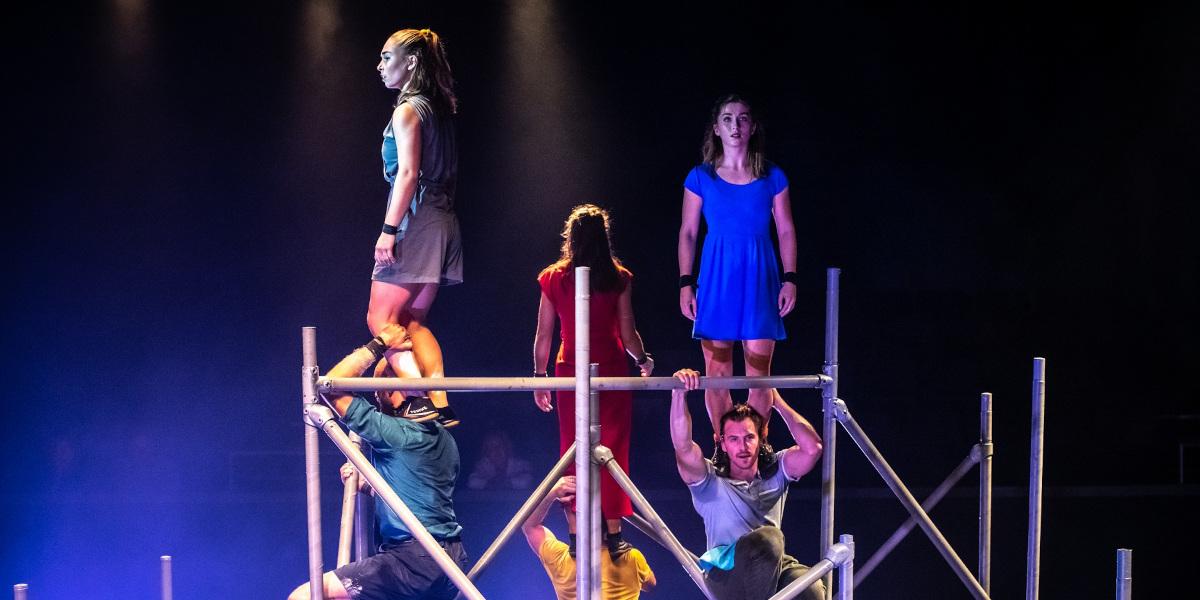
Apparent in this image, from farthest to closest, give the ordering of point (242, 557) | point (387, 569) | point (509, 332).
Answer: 1. point (509, 332)
2. point (242, 557)
3. point (387, 569)

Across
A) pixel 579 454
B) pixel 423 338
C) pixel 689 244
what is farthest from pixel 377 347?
pixel 689 244

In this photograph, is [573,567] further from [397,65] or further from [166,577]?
[397,65]

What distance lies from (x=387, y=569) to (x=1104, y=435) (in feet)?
16.9

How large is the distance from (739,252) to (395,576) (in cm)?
163

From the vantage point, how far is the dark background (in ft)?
19.5

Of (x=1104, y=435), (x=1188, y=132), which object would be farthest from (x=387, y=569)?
(x=1188, y=132)

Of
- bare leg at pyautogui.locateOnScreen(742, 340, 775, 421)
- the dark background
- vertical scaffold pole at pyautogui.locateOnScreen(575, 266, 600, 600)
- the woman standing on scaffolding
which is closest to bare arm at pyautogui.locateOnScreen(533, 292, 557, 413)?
the woman standing on scaffolding

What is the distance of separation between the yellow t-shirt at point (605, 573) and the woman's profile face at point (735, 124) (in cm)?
151

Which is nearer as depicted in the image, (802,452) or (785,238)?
(802,452)

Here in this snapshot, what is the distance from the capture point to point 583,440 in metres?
2.78

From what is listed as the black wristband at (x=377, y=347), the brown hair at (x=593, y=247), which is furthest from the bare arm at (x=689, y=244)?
the black wristband at (x=377, y=347)

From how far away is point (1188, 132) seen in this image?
21.4 ft

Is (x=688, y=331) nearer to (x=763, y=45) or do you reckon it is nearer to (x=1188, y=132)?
(x=763, y=45)

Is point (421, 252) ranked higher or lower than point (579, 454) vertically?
higher
